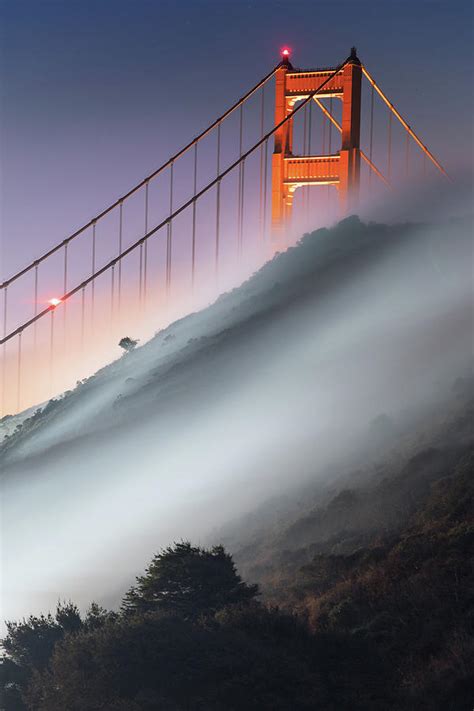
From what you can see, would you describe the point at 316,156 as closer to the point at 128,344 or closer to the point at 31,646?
the point at 128,344

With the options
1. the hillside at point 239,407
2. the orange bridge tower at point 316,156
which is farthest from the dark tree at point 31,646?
the orange bridge tower at point 316,156

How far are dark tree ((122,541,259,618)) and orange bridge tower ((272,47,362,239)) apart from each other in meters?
45.0

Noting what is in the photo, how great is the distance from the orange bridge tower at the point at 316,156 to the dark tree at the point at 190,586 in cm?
4499

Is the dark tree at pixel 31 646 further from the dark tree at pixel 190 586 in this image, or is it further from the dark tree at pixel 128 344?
the dark tree at pixel 128 344

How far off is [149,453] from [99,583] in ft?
89.3

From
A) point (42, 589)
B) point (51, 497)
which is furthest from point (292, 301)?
point (42, 589)

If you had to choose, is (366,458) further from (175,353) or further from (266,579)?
(175,353)

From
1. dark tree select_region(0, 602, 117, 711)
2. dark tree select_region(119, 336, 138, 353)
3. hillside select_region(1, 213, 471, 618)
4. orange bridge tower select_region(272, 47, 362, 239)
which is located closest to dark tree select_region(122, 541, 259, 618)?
dark tree select_region(0, 602, 117, 711)

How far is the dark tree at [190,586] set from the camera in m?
40.9

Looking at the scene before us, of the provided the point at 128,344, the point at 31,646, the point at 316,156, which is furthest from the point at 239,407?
the point at 31,646

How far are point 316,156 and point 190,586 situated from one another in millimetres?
50902

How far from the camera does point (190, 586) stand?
138 feet

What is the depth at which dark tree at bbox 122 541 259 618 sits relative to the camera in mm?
40906

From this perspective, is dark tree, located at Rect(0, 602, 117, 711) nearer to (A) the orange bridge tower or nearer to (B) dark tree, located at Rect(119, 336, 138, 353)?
(A) the orange bridge tower
